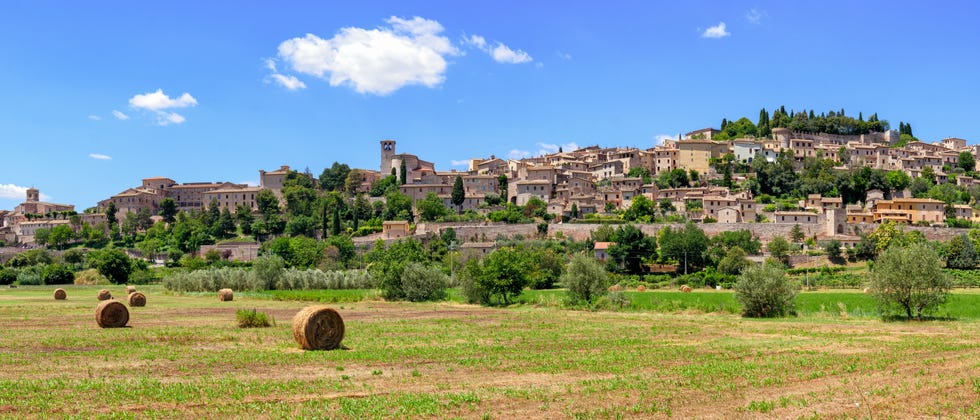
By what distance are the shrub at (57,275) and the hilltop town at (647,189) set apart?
128 ft

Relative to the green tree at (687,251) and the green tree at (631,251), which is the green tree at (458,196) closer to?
the green tree at (631,251)

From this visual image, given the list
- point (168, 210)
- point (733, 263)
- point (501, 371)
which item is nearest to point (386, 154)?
point (168, 210)

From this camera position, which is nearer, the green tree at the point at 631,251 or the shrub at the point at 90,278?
the shrub at the point at 90,278

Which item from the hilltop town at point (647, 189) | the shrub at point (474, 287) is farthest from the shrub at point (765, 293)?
the hilltop town at point (647, 189)

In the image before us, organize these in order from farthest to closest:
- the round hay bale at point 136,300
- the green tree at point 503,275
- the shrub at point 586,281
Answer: the green tree at point 503,275, the shrub at point 586,281, the round hay bale at point 136,300

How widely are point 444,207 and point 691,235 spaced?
4698cm

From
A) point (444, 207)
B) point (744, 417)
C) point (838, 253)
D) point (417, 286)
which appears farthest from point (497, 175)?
point (744, 417)

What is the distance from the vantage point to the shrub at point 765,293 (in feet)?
100

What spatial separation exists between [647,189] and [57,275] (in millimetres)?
77398

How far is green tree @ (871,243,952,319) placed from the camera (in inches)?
1077

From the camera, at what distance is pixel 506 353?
61.0 ft

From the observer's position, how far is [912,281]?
27.5 meters

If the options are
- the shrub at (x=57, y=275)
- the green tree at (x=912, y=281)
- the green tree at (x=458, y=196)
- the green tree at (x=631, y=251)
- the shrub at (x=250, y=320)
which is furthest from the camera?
the green tree at (x=458, y=196)

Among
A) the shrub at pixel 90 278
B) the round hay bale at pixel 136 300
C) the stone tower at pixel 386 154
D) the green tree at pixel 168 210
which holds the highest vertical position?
the stone tower at pixel 386 154
